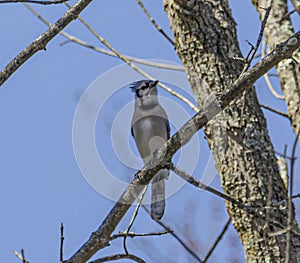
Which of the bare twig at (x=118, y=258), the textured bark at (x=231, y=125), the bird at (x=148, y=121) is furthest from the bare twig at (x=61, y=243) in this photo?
the bird at (x=148, y=121)

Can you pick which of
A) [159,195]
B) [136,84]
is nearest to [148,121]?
[136,84]

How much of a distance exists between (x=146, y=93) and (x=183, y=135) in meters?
2.37

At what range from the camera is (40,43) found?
9.30 ft

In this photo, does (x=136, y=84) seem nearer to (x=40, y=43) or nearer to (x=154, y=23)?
(x=154, y=23)

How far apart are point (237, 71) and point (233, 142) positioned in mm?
475

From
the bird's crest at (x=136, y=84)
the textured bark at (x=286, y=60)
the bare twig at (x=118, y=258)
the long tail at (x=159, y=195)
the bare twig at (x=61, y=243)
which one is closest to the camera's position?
the bare twig at (x=61, y=243)

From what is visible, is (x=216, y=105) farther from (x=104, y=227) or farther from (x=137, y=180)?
(x=104, y=227)

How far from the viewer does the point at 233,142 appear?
161 inches

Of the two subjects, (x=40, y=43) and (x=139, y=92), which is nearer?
(x=40, y=43)

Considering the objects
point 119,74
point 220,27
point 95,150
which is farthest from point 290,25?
point 95,150

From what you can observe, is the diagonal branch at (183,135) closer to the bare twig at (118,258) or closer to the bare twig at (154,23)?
the bare twig at (118,258)

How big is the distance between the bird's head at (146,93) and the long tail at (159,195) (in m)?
0.73

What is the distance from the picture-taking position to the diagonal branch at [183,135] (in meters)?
2.85

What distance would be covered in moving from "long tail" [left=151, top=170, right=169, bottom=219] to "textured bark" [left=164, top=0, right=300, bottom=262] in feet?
1.49
